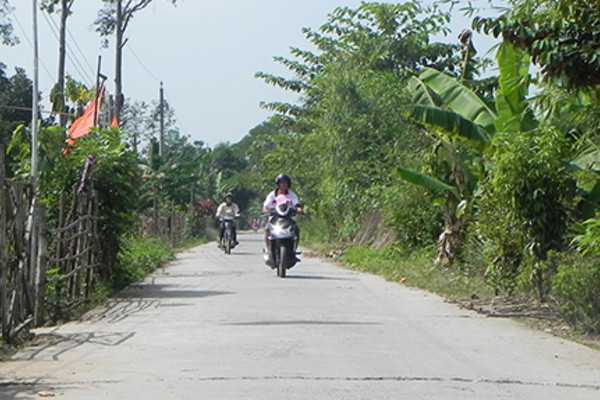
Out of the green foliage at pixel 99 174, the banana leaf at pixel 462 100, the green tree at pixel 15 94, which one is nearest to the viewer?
the green foliage at pixel 99 174

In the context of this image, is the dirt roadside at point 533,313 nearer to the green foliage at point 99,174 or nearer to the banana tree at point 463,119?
the banana tree at point 463,119

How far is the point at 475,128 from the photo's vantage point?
15.6 metres

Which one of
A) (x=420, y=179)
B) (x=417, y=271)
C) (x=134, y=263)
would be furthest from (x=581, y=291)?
(x=134, y=263)

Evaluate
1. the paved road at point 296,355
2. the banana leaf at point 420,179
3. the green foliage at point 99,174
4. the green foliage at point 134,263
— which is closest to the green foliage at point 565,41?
the paved road at point 296,355

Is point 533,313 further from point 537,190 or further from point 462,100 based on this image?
point 462,100

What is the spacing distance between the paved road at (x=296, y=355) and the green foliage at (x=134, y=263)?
208 centimetres

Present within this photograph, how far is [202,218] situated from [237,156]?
54431mm

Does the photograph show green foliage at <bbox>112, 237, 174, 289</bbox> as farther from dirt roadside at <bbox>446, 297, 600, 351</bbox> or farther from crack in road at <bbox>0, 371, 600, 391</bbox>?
crack in road at <bbox>0, 371, 600, 391</bbox>

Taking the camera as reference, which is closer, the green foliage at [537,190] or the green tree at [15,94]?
the green foliage at [537,190]

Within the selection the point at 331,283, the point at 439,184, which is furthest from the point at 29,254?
the point at 439,184

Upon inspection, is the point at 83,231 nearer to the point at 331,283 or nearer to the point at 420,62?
the point at 331,283

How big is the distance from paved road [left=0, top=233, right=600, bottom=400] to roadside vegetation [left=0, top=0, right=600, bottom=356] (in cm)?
124

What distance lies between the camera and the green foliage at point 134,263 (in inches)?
613

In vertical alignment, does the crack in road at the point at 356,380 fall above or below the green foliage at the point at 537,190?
below
